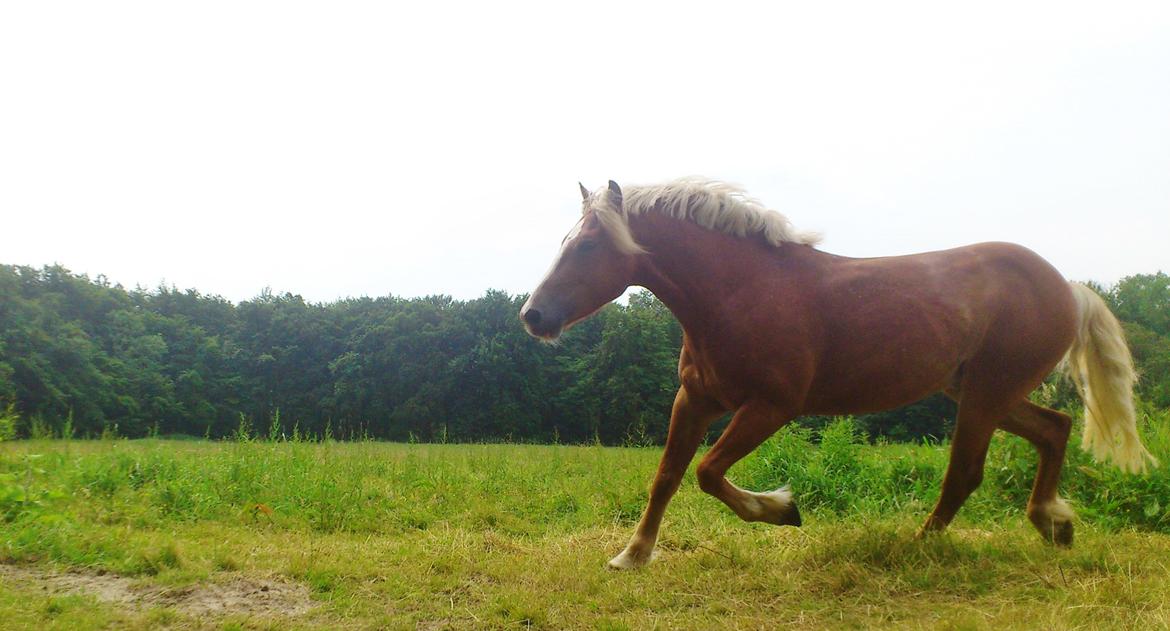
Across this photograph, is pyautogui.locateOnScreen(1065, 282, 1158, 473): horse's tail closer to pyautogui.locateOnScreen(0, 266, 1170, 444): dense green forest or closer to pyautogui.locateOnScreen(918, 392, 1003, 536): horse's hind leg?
pyautogui.locateOnScreen(918, 392, 1003, 536): horse's hind leg

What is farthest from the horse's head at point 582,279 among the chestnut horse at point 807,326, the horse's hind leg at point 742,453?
the horse's hind leg at point 742,453

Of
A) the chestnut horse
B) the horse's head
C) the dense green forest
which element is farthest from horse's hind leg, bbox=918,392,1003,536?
the dense green forest

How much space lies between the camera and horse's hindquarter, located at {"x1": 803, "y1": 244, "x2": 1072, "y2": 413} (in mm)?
3818

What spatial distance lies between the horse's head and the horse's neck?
155 mm

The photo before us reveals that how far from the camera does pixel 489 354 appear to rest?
32875mm

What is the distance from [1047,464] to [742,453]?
6.80ft

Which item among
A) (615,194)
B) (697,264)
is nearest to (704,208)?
(697,264)

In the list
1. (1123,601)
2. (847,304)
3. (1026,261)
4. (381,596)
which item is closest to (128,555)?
(381,596)

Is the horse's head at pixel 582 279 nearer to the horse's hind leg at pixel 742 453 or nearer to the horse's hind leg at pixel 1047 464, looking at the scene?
the horse's hind leg at pixel 742 453

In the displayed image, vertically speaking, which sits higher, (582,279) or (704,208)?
(704,208)

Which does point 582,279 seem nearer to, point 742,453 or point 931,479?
point 742,453

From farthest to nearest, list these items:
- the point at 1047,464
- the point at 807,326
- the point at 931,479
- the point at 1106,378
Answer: the point at 931,479 → the point at 1106,378 → the point at 1047,464 → the point at 807,326

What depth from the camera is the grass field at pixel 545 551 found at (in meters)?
3.15

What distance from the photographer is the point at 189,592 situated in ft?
11.6
